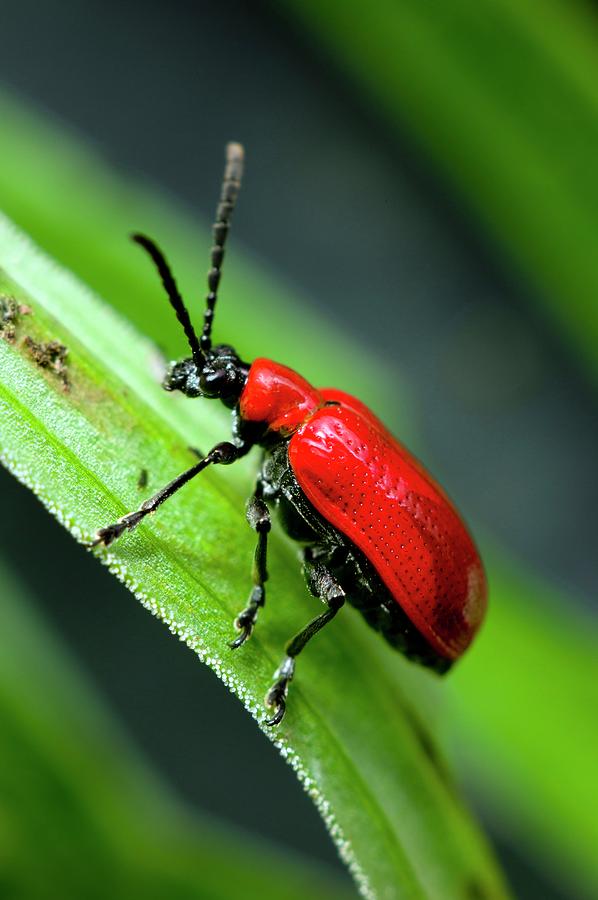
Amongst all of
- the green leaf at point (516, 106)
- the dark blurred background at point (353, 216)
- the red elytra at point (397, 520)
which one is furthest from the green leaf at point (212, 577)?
the dark blurred background at point (353, 216)

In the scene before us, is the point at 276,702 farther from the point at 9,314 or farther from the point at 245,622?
the point at 9,314

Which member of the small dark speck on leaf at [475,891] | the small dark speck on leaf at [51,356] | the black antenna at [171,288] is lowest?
the small dark speck on leaf at [475,891]

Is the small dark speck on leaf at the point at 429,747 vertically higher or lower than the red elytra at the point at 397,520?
lower

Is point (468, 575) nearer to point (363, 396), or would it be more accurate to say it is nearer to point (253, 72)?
point (363, 396)

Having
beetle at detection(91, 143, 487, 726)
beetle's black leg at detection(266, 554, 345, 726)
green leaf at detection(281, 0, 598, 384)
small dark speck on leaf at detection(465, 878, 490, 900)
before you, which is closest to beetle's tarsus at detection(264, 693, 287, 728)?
beetle's black leg at detection(266, 554, 345, 726)

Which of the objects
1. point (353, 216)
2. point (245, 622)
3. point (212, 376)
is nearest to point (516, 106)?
point (353, 216)

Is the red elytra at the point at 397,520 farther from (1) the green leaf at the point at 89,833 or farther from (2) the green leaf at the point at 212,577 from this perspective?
(1) the green leaf at the point at 89,833

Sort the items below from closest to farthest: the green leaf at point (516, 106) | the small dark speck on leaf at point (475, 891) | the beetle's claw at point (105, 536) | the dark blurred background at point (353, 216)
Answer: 1. the beetle's claw at point (105, 536)
2. the small dark speck on leaf at point (475, 891)
3. the green leaf at point (516, 106)
4. the dark blurred background at point (353, 216)

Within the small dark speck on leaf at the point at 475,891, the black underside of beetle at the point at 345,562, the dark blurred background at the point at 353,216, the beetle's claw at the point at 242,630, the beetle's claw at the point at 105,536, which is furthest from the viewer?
the dark blurred background at the point at 353,216
